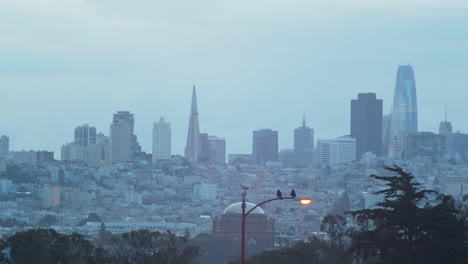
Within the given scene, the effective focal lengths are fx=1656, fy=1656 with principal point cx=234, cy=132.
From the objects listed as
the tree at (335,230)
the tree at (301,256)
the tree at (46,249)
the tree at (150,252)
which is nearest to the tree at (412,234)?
the tree at (46,249)

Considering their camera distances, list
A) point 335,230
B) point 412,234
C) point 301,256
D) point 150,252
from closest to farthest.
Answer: point 412,234, point 150,252, point 301,256, point 335,230

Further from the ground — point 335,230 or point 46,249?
point 335,230

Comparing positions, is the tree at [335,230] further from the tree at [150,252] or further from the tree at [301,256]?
the tree at [150,252]

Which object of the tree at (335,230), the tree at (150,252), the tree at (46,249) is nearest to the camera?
the tree at (46,249)

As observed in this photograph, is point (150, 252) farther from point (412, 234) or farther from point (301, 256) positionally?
point (412, 234)

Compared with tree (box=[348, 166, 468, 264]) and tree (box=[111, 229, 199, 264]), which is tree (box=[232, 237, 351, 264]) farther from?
tree (box=[348, 166, 468, 264])

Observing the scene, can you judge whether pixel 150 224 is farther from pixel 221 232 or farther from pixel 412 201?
pixel 412 201

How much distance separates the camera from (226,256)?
114562 millimetres

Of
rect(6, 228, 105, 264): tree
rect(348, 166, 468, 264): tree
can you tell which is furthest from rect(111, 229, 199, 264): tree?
rect(348, 166, 468, 264): tree

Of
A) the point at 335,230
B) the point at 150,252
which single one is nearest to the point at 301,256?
the point at 335,230

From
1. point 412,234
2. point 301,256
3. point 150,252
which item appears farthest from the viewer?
point 301,256

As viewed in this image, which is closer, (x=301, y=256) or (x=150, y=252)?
(x=150, y=252)

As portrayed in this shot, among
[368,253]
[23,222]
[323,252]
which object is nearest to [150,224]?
[23,222]

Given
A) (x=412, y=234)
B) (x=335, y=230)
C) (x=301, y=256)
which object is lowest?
(x=301, y=256)
